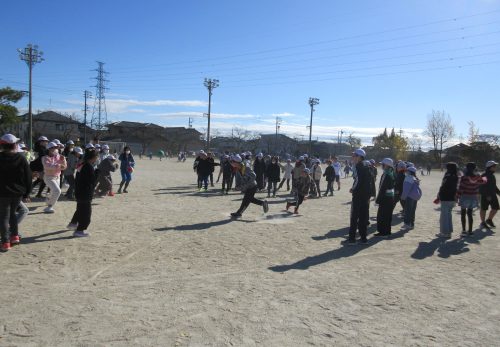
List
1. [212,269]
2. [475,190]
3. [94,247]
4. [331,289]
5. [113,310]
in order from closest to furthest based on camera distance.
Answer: [113,310]
[331,289]
[212,269]
[94,247]
[475,190]

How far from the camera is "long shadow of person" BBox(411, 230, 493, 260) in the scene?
24.1 feet

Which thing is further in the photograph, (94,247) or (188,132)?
(188,132)

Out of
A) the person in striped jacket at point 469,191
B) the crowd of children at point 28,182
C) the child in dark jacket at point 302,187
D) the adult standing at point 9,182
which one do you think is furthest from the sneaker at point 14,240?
the person in striped jacket at point 469,191

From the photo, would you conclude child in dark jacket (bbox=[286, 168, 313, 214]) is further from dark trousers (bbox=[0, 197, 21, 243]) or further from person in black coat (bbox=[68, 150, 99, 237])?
dark trousers (bbox=[0, 197, 21, 243])

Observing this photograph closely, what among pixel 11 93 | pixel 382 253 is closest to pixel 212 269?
pixel 382 253

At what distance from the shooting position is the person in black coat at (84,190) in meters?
7.28

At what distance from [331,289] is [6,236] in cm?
511

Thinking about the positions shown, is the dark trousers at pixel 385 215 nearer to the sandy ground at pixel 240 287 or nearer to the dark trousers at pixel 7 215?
the sandy ground at pixel 240 287

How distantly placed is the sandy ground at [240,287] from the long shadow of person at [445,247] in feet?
0.07

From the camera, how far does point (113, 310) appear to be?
425 cm

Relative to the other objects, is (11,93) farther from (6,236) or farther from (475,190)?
(475,190)

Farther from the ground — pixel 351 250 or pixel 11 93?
pixel 11 93

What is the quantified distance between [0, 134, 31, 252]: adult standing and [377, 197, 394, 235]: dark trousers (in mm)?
6999

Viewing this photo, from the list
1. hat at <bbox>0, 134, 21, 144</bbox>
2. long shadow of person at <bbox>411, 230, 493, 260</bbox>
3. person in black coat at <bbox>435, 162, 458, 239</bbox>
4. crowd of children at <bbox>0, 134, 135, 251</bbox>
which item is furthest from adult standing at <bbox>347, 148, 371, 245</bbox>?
hat at <bbox>0, 134, 21, 144</bbox>
